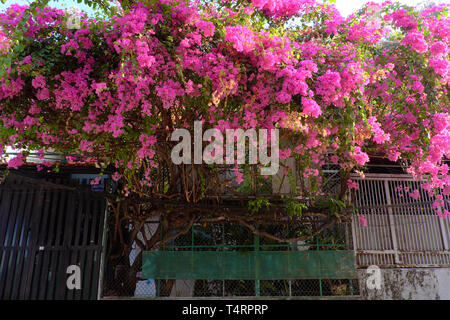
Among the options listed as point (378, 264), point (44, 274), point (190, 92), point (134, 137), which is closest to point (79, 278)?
point (44, 274)

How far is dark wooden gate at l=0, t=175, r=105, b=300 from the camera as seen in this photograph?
310 inches

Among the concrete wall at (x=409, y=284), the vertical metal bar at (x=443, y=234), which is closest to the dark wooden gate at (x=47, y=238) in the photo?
the concrete wall at (x=409, y=284)

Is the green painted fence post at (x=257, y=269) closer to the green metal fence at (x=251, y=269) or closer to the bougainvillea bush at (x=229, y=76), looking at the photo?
the green metal fence at (x=251, y=269)

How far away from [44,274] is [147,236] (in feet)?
7.66

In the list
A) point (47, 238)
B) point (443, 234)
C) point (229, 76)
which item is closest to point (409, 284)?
point (443, 234)

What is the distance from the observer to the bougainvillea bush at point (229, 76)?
5.46m

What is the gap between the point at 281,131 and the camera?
261 inches

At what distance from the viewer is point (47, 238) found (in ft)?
26.8

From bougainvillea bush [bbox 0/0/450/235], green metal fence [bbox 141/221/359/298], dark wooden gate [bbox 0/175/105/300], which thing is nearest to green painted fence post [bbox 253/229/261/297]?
green metal fence [bbox 141/221/359/298]

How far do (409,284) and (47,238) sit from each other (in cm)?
794

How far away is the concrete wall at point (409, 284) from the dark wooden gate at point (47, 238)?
5.86 metres

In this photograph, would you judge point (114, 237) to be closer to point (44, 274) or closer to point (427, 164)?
point (44, 274)

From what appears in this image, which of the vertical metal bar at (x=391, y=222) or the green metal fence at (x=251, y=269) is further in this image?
the vertical metal bar at (x=391, y=222)

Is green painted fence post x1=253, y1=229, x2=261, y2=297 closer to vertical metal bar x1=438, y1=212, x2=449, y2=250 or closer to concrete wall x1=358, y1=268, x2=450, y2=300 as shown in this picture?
concrete wall x1=358, y1=268, x2=450, y2=300
